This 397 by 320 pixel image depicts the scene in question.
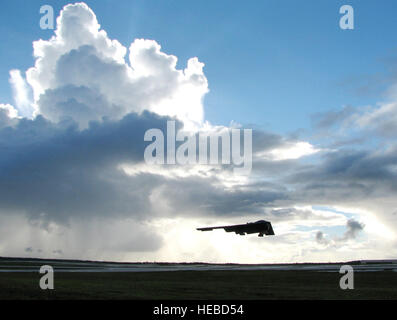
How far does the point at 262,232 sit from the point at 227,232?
3.38m

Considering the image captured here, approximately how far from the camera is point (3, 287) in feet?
114

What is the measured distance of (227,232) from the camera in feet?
141
